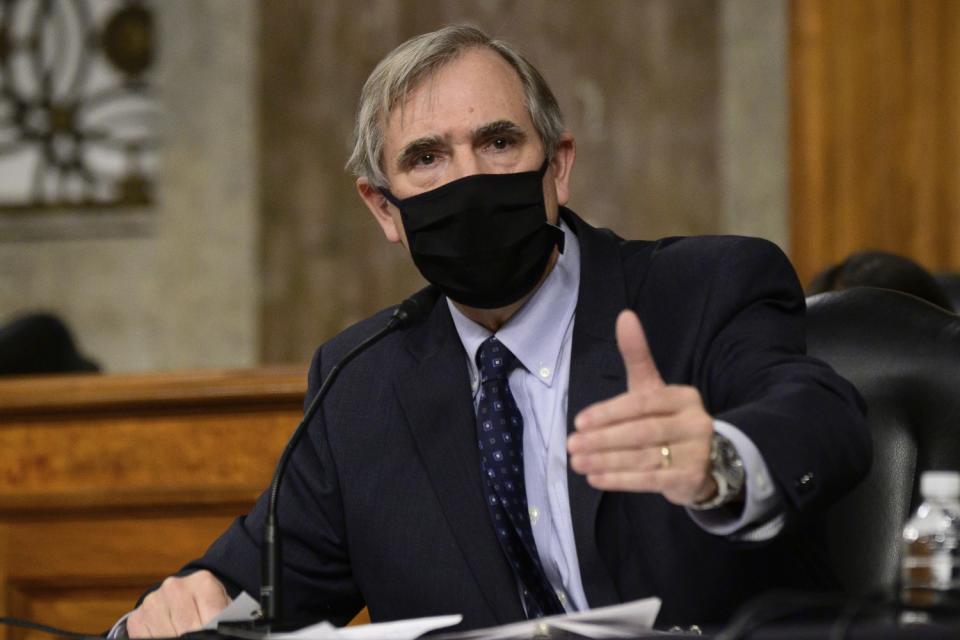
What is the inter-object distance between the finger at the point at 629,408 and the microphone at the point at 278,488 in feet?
1.17

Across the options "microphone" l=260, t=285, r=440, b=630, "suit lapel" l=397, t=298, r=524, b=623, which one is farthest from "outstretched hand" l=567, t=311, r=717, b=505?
"suit lapel" l=397, t=298, r=524, b=623

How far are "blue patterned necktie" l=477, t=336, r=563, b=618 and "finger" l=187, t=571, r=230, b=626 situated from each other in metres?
0.35

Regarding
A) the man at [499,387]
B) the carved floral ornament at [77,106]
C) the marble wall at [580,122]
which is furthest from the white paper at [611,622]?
the carved floral ornament at [77,106]

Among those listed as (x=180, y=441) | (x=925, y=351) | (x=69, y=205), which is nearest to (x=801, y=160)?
(x=180, y=441)

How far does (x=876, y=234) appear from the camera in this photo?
13.7 ft

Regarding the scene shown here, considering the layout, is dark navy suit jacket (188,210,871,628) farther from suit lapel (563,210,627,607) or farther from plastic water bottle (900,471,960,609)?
plastic water bottle (900,471,960,609)

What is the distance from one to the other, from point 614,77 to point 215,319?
1.86 metres

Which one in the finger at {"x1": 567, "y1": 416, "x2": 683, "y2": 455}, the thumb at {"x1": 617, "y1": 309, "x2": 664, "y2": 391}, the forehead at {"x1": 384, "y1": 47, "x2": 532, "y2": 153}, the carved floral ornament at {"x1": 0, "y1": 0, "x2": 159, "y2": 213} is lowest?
the finger at {"x1": 567, "y1": 416, "x2": 683, "y2": 455}

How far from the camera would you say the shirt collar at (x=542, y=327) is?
1775 mm

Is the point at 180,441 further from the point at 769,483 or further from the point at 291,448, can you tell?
the point at 769,483

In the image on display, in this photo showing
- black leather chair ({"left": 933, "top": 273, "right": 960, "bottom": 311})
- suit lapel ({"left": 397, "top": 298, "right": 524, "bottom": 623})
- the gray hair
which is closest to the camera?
suit lapel ({"left": 397, "top": 298, "right": 524, "bottom": 623})

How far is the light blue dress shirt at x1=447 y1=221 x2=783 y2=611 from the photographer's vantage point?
1684mm

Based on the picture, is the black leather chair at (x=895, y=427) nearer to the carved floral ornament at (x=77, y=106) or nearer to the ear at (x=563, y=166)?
the ear at (x=563, y=166)

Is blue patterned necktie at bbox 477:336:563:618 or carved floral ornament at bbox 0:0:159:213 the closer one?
blue patterned necktie at bbox 477:336:563:618
